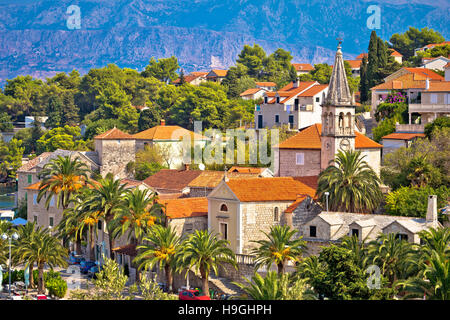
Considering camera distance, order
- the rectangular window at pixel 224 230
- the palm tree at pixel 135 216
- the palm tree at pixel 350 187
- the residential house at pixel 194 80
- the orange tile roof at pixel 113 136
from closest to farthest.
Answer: the rectangular window at pixel 224 230, the palm tree at pixel 350 187, the palm tree at pixel 135 216, the orange tile roof at pixel 113 136, the residential house at pixel 194 80

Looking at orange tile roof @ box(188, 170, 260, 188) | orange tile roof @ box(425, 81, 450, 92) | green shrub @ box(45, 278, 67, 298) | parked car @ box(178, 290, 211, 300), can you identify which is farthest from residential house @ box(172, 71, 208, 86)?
parked car @ box(178, 290, 211, 300)

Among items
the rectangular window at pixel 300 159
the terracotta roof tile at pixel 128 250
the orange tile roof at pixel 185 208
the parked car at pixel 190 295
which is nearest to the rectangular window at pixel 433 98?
the rectangular window at pixel 300 159

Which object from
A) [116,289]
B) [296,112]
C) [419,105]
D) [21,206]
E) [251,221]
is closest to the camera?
[116,289]

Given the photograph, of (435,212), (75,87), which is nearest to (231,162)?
(435,212)

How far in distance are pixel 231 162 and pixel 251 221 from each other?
95.1 feet

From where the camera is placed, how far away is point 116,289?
38406mm

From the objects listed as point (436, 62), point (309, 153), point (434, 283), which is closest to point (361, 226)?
point (434, 283)

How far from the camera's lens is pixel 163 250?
51.6 meters

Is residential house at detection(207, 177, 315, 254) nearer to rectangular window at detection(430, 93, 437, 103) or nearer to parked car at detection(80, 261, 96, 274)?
parked car at detection(80, 261, 96, 274)

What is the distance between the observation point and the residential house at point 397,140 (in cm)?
7319

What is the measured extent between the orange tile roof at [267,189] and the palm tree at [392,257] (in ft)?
40.8

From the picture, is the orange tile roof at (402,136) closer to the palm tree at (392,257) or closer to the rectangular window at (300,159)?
the rectangular window at (300,159)

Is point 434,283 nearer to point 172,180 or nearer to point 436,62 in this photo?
point 172,180
